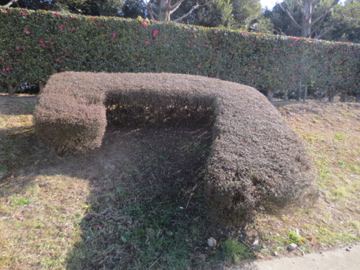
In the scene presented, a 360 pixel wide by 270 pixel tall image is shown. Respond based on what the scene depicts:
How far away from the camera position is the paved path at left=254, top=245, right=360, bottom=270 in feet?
7.57

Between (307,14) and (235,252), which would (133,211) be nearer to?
(235,252)

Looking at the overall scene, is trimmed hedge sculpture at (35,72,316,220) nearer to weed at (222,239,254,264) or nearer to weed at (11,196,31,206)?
weed at (222,239,254,264)

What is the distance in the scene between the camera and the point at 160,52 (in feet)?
19.0

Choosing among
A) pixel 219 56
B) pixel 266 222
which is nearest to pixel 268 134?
pixel 266 222

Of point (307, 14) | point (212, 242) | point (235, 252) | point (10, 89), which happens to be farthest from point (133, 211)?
point (307, 14)

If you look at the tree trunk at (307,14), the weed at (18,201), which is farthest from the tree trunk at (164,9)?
the weed at (18,201)

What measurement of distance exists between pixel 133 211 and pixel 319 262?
198 cm

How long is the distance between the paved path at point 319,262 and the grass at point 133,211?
0.09 meters

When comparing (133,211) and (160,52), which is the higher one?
(160,52)

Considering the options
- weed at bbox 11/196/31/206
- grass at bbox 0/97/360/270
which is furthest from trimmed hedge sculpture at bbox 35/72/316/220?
weed at bbox 11/196/31/206

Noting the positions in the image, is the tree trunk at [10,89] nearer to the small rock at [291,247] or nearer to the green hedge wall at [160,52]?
the green hedge wall at [160,52]

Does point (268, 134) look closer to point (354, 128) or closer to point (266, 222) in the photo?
point (266, 222)

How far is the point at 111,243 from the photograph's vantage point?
2379 mm

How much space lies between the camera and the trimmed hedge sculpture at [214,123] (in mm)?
2131
